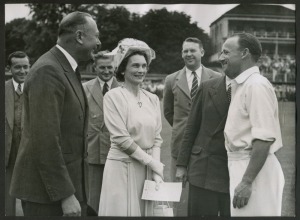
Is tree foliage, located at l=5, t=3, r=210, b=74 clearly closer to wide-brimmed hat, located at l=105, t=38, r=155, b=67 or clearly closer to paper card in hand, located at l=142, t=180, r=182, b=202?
wide-brimmed hat, located at l=105, t=38, r=155, b=67

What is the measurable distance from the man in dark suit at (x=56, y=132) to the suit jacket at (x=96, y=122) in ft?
2.25

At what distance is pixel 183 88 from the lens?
3453 mm

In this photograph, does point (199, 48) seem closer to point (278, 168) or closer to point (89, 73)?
point (89, 73)

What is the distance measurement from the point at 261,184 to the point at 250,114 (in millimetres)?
456

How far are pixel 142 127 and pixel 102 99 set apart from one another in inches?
21.9

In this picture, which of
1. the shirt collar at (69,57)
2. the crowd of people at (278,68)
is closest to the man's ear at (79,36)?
the shirt collar at (69,57)

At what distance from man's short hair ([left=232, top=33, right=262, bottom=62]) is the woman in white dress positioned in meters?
0.66

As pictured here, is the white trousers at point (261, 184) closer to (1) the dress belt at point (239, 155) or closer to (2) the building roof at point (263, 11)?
(1) the dress belt at point (239, 155)

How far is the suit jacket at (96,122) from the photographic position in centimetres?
345

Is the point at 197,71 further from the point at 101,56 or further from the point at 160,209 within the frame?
the point at 160,209

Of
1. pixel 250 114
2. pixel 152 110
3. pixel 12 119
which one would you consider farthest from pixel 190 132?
pixel 12 119

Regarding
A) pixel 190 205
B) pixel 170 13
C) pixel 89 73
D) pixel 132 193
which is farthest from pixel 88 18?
pixel 190 205

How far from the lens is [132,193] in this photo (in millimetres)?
3082

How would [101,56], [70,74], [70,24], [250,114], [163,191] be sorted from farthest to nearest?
[101,56] < [163,191] < [250,114] < [70,24] < [70,74]
